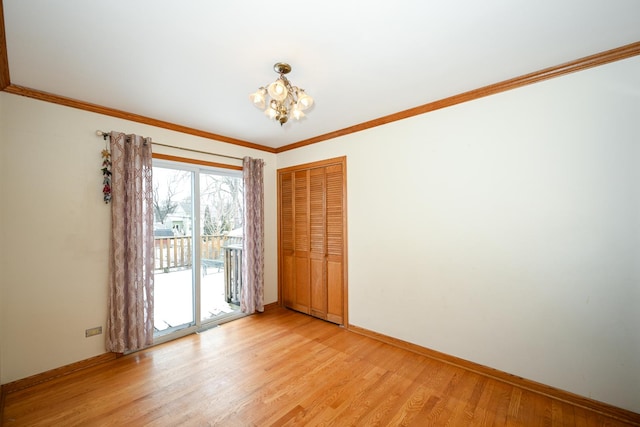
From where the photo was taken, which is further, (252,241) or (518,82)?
(252,241)

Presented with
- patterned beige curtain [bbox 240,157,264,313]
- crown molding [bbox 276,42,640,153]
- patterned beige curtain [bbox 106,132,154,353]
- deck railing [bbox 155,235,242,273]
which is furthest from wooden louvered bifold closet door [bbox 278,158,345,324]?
patterned beige curtain [bbox 106,132,154,353]

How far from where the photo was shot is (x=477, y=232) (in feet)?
7.78

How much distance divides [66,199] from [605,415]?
15.5 feet

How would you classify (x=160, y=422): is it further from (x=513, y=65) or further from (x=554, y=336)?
(x=513, y=65)

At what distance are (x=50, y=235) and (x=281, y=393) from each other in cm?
250

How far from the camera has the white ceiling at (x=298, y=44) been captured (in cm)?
142

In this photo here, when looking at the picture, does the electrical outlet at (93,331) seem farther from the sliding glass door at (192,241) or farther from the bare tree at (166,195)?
the bare tree at (166,195)

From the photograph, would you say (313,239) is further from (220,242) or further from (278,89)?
(278,89)

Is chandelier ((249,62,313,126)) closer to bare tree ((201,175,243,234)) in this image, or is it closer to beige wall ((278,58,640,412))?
beige wall ((278,58,640,412))

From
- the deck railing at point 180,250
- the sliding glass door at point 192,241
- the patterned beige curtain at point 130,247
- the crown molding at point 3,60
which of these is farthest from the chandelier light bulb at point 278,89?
the deck railing at point 180,250

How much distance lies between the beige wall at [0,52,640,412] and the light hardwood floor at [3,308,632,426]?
0.78ft

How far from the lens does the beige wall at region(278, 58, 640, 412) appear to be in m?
1.81

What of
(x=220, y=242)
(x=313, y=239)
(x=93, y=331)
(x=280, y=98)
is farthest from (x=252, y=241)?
(x=280, y=98)

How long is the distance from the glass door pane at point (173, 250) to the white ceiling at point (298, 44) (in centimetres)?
104
